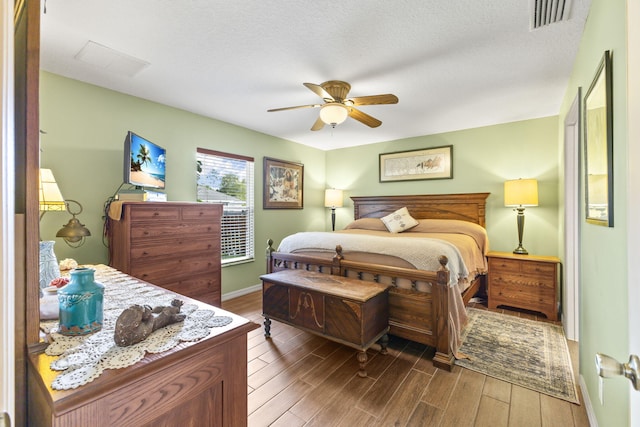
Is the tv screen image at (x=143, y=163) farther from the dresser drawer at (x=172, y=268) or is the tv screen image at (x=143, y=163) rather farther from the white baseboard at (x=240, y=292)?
the white baseboard at (x=240, y=292)

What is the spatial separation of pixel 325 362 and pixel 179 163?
9.32ft

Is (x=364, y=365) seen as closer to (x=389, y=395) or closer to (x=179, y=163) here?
(x=389, y=395)

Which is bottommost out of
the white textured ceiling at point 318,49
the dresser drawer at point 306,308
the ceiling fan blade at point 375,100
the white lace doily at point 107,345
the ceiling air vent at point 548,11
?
the dresser drawer at point 306,308

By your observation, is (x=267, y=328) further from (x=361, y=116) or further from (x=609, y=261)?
(x=609, y=261)

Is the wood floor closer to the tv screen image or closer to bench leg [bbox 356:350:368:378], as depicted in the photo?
bench leg [bbox 356:350:368:378]

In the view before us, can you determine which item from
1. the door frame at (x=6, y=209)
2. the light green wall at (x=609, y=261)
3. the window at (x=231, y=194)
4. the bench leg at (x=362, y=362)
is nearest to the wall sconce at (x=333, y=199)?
the window at (x=231, y=194)

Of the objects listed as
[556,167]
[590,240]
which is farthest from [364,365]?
[556,167]

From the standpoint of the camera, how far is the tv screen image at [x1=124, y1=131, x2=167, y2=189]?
2.65 metres

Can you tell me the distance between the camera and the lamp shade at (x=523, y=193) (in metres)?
3.44

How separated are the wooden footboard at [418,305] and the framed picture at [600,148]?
97cm

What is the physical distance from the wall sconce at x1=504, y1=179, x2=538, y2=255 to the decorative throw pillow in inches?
47.3

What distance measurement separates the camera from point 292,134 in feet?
15.2

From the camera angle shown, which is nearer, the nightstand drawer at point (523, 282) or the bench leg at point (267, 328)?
the bench leg at point (267, 328)

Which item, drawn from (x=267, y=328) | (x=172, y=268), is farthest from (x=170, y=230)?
(x=267, y=328)
